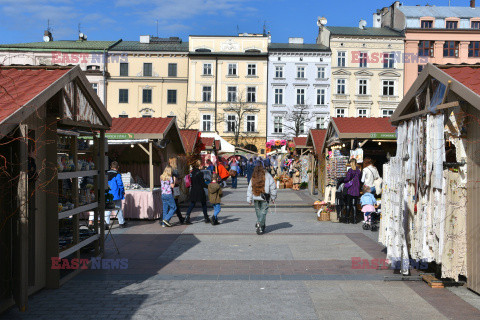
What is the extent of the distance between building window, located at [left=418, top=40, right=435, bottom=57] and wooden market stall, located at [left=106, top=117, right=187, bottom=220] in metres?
40.0

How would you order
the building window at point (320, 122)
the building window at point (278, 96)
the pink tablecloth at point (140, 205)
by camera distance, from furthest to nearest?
the building window at point (278, 96), the building window at point (320, 122), the pink tablecloth at point (140, 205)

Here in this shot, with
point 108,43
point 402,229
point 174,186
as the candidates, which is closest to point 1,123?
point 402,229

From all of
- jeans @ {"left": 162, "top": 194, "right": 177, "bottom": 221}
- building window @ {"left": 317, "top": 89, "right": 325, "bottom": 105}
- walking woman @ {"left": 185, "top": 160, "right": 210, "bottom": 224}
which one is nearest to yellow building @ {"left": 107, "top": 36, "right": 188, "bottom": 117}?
building window @ {"left": 317, "top": 89, "right": 325, "bottom": 105}

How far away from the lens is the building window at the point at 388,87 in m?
52.3

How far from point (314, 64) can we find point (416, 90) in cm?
4519

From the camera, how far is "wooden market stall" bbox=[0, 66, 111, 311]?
5.62 meters

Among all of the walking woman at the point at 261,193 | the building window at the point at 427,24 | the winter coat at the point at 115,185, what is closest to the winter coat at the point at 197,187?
the winter coat at the point at 115,185

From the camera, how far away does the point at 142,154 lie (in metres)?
18.1

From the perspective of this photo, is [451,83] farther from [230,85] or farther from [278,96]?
[230,85]

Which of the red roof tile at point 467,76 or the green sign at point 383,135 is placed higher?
the red roof tile at point 467,76

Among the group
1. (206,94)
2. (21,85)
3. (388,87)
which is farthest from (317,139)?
(388,87)

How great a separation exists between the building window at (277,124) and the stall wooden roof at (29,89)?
1766 inches

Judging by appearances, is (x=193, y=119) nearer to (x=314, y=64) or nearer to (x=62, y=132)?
(x=314, y=64)

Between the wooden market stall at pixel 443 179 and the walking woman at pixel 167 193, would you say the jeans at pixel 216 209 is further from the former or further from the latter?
the wooden market stall at pixel 443 179
